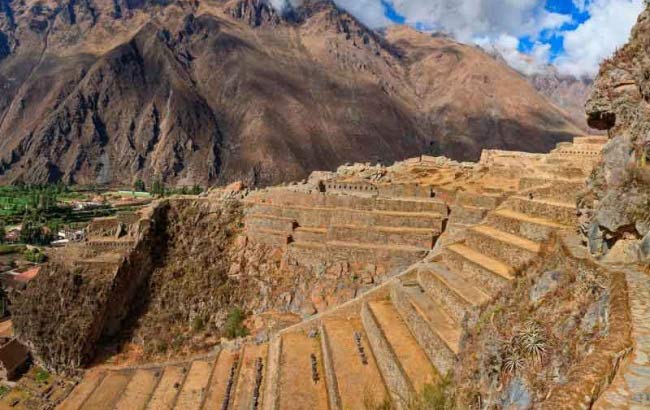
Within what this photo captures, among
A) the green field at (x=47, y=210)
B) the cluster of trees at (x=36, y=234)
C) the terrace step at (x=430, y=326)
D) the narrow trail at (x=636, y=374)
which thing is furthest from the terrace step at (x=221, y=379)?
the green field at (x=47, y=210)

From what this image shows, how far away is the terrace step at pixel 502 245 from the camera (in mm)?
12250

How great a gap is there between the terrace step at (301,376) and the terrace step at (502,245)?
7.07m

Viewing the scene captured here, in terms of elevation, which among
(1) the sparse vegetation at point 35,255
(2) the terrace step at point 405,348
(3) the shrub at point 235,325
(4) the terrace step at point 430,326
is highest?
(4) the terrace step at point 430,326

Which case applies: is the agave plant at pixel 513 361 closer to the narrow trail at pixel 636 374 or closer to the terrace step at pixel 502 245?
the narrow trail at pixel 636 374

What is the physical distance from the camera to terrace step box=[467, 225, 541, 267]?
12.2m

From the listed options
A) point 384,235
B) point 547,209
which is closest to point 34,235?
point 384,235

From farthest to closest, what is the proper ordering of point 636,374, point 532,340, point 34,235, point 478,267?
point 34,235
point 478,267
point 532,340
point 636,374

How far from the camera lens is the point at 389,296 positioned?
60.0ft

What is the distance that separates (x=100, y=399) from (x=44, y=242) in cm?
4752

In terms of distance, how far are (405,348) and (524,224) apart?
5.31 metres

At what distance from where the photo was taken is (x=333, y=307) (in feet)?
66.1

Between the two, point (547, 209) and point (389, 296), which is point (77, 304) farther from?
point (547, 209)

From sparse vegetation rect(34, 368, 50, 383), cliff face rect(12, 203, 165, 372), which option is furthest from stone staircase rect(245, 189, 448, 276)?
sparse vegetation rect(34, 368, 50, 383)

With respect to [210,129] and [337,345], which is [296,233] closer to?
[337,345]
